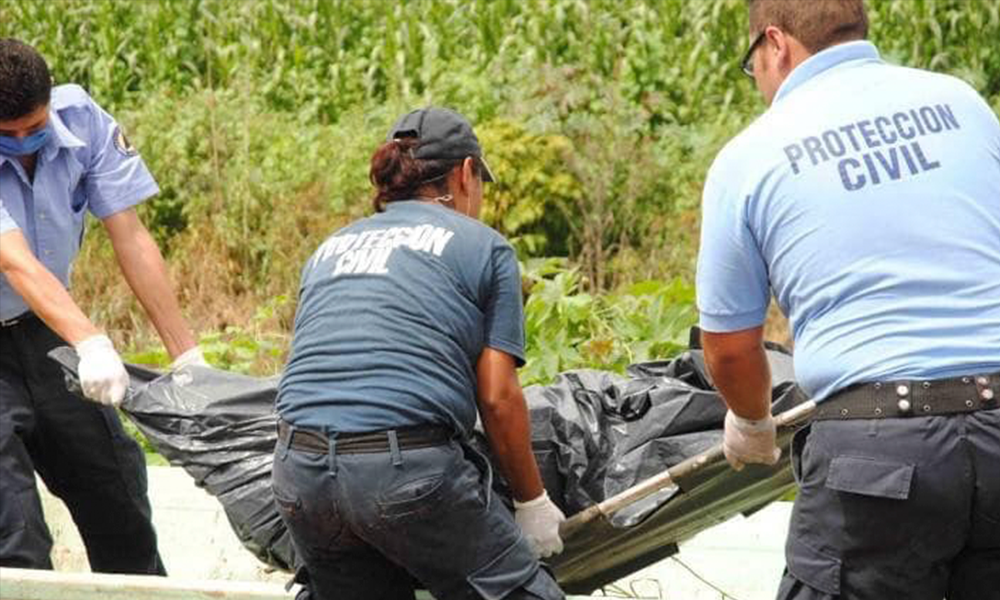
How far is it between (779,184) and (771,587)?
93.8 inches

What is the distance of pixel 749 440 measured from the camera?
13.7ft

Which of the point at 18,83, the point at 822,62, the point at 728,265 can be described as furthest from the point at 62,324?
the point at 822,62

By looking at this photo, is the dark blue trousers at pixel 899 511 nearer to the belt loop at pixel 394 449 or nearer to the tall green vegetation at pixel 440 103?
the belt loop at pixel 394 449

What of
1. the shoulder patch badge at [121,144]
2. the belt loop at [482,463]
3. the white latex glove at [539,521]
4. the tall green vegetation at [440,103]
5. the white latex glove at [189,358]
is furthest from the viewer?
the tall green vegetation at [440,103]

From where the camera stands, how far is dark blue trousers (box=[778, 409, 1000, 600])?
3684 millimetres

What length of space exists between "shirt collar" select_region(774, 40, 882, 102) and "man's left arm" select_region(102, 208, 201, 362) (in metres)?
2.28

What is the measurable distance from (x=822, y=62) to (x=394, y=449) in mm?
1207

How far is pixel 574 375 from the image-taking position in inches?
201

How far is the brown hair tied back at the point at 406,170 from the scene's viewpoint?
14.8 ft

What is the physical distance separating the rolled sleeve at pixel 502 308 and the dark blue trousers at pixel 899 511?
0.79m

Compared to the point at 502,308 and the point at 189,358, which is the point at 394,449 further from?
the point at 189,358

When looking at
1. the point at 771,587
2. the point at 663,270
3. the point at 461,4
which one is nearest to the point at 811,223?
the point at 771,587

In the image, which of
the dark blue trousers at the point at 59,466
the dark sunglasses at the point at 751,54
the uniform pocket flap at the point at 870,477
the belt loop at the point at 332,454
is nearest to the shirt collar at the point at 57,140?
the dark blue trousers at the point at 59,466

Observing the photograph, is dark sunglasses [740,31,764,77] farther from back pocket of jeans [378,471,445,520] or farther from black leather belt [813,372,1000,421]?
back pocket of jeans [378,471,445,520]
